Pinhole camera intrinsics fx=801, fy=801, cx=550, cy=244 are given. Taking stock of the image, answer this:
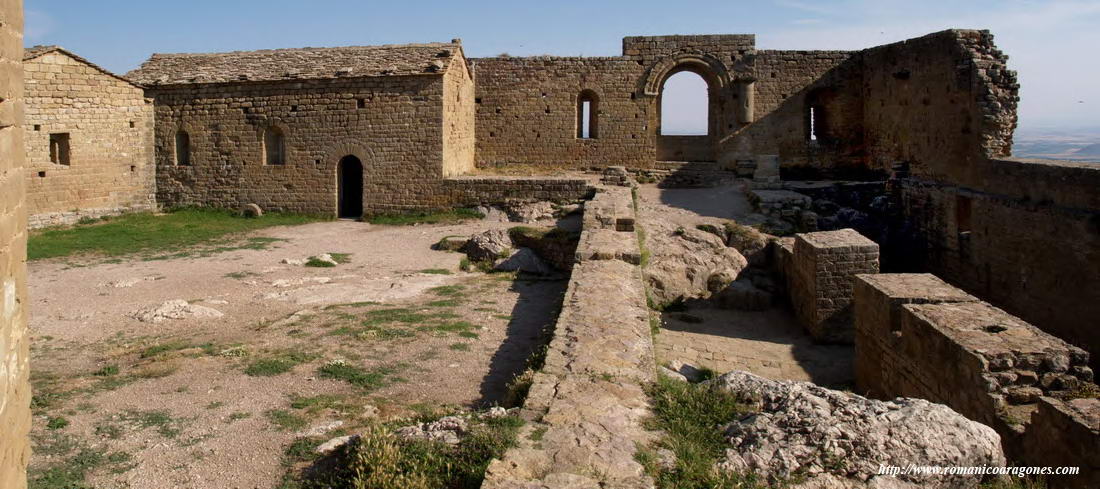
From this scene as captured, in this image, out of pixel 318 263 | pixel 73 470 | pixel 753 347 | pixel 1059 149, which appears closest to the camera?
pixel 73 470

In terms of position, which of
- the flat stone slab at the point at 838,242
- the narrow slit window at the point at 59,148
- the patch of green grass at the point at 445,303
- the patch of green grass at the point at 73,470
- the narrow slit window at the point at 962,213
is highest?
the narrow slit window at the point at 59,148

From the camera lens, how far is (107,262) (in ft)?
43.2

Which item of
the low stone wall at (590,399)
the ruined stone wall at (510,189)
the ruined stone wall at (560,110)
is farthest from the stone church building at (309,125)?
the low stone wall at (590,399)

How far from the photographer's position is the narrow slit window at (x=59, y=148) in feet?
57.4

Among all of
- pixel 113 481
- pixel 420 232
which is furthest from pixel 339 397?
pixel 420 232

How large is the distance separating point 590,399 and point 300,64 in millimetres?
16510

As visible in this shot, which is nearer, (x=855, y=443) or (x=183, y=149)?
(x=855, y=443)

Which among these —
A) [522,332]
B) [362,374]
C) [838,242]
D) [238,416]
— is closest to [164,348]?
[362,374]

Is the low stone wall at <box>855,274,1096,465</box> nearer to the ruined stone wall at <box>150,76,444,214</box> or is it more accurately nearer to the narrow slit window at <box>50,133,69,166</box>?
the ruined stone wall at <box>150,76,444,214</box>

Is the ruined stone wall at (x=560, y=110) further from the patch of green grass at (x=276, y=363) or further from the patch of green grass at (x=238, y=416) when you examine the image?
the patch of green grass at (x=238, y=416)

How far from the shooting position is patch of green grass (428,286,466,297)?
10656 millimetres

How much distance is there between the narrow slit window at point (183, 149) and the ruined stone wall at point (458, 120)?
6.54 meters

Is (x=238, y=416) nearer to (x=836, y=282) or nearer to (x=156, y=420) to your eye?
(x=156, y=420)

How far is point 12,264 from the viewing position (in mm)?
3213
